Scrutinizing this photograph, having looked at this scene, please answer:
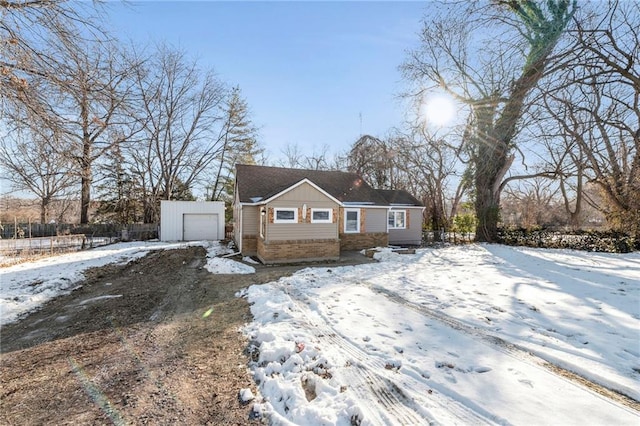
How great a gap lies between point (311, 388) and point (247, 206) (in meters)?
10.9

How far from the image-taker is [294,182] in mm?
13898

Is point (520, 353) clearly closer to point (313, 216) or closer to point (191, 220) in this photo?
point (313, 216)

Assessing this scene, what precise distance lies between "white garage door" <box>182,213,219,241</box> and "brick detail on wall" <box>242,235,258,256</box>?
283 inches

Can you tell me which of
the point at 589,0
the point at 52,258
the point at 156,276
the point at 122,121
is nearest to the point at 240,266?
the point at 156,276

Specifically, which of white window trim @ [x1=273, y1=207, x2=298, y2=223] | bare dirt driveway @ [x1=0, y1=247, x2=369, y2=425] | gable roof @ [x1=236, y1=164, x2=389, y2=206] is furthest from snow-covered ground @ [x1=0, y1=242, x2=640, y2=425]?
gable roof @ [x1=236, y1=164, x2=389, y2=206]

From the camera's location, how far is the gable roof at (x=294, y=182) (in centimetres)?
1409

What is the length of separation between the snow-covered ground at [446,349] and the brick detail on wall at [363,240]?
669 centimetres

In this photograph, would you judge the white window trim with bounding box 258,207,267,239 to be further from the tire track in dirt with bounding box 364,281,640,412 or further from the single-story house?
the tire track in dirt with bounding box 364,281,640,412

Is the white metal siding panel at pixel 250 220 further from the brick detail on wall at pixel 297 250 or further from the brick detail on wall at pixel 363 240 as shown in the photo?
the brick detail on wall at pixel 363 240

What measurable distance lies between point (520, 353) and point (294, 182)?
37.8 feet

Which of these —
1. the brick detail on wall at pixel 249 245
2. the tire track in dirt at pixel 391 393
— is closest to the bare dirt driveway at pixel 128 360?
the tire track in dirt at pixel 391 393

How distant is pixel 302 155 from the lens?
101 feet

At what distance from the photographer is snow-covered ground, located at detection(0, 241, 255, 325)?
609cm

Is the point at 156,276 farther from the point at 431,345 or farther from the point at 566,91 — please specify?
the point at 566,91
